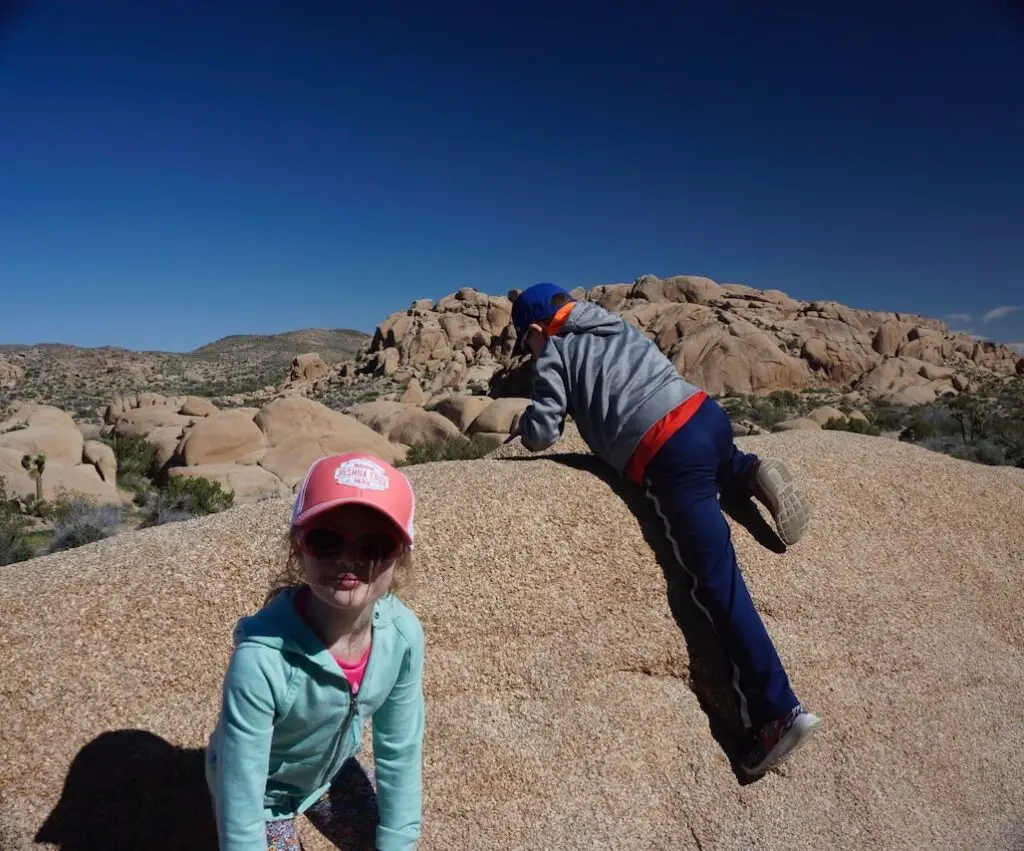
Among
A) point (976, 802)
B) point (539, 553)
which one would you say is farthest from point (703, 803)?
point (976, 802)

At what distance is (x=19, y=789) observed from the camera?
2.41 meters

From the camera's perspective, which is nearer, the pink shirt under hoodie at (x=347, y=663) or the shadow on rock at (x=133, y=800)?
the pink shirt under hoodie at (x=347, y=663)

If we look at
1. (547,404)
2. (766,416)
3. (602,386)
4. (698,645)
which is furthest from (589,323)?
(766,416)

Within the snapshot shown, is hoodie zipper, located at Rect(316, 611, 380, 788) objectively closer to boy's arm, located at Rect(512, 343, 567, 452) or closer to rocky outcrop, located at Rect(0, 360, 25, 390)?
boy's arm, located at Rect(512, 343, 567, 452)

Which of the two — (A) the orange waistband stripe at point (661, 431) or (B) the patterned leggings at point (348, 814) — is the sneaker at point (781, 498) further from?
(B) the patterned leggings at point (348, 814)

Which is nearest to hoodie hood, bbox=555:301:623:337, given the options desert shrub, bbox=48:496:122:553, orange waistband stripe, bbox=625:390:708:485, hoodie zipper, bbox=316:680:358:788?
orange waistband stripe, bbox=625:390:708:485

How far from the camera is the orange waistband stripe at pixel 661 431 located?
3.33m

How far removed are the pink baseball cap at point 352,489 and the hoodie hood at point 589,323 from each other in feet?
6.59

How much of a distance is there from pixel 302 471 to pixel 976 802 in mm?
11344

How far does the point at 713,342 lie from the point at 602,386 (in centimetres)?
3430

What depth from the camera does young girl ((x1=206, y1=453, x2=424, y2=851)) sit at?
70.2 inches

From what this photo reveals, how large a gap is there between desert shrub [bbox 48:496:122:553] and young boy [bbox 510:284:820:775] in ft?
12.6

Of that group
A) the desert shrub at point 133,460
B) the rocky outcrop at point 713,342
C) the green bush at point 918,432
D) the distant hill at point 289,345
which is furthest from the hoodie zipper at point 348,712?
the distant hill at point 289,345

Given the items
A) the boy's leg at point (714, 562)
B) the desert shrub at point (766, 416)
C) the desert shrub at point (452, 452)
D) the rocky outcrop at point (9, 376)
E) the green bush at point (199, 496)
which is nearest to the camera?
the boy's leg at point (714, 562)
